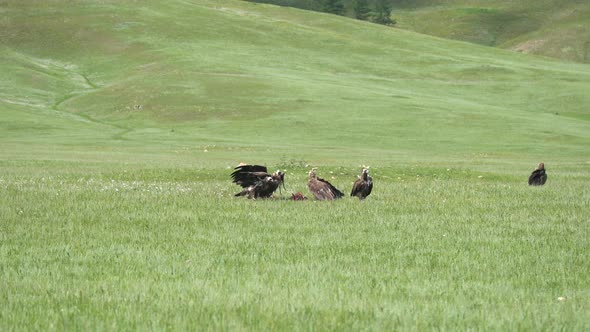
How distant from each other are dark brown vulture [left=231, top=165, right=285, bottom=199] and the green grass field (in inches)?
21.4

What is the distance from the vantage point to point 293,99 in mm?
70750

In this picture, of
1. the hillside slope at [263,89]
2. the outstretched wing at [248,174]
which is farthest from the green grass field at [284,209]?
the outstretched wing at [248,174]

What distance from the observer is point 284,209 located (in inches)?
675

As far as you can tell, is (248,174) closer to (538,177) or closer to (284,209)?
(284,209)

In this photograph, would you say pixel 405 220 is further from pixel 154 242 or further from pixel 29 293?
pixel 29 293

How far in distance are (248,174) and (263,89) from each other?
55844 mm

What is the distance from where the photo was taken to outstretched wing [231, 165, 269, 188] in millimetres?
19156

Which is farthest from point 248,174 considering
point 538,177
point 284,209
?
point 538,177

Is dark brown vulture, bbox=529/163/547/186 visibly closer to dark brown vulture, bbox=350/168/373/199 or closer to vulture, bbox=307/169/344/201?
dark brown vulture, bbox=350/168/373/199

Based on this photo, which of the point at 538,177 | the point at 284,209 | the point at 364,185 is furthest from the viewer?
the point at 538,177

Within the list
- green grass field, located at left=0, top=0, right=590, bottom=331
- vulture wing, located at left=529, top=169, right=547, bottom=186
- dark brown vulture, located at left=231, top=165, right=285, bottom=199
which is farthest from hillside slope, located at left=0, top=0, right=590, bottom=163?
dark brown vulture, located at left=231, top=165, right=285, bottom=199

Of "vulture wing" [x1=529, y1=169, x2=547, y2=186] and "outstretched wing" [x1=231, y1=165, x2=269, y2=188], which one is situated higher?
"vulture wing" [x1=529, y1=169, x2=547, y2=186]

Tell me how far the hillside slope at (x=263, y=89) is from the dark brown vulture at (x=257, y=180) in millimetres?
21149

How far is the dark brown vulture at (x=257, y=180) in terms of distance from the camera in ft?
61.6
